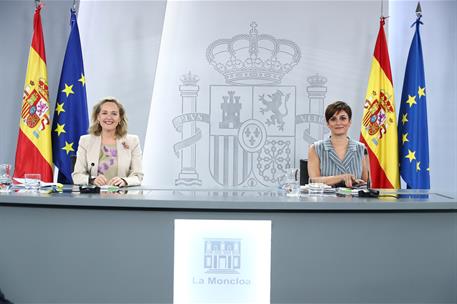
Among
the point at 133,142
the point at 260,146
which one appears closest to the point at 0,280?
the point at 133,142

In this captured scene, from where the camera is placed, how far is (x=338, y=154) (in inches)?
126

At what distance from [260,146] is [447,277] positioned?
8.85ft

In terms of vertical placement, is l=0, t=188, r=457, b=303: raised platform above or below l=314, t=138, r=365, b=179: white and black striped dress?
below

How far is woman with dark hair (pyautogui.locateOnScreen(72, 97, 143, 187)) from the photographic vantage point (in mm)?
3254

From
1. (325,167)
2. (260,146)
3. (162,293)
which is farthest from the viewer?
(260,146)

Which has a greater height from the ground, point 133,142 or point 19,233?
point 133,142

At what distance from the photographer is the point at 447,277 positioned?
2.33 meters

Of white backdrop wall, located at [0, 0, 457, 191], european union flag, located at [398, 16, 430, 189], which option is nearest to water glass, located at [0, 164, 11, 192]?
white backdrop wall, located at [0, 0, 457, 191]

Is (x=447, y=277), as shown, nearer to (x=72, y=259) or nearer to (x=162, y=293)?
(x=162, y=293)

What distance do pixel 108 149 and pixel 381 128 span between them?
2500 millimetres

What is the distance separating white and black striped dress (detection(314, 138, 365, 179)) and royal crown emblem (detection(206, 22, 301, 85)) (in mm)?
1763

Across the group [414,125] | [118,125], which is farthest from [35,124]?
[414,125]

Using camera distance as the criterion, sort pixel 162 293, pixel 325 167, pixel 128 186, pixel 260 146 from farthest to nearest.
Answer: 1. pixel 260 146
2. pixel 325 167
3. pixel 128 186
4. pixel 162 293

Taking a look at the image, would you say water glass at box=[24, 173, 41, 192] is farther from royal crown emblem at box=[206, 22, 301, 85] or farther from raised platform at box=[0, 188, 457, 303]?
royal crown emblem at box=[206, 22, 301, 85]
